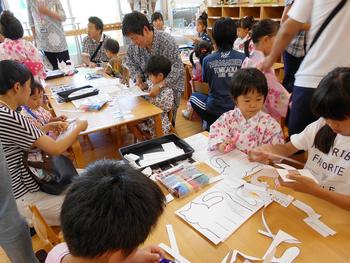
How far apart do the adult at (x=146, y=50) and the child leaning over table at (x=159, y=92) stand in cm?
4

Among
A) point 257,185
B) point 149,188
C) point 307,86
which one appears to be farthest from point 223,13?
point 149,188

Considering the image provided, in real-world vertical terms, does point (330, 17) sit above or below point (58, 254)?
above

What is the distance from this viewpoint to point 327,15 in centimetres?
126

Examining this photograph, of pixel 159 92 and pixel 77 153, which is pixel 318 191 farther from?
pixel 159 92

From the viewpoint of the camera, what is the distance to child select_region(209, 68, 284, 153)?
1536 mm

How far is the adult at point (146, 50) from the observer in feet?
7.80

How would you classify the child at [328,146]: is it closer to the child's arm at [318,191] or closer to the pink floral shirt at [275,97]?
the child's arm at [318,191]

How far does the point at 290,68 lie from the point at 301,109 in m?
1.48

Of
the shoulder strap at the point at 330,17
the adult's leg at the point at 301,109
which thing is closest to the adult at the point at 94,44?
the adult's leg at the point at 301,109

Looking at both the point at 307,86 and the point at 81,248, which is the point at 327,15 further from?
the point at 81,248

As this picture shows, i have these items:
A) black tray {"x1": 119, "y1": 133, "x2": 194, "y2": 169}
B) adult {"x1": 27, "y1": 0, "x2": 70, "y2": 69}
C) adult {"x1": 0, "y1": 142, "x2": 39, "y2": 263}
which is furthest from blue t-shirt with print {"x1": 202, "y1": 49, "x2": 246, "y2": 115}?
adult {"x1": 27, "y1": 0, "x2": 70, "y2": 69}

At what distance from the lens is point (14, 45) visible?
9.56 feet

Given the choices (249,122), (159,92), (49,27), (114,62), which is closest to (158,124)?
(159,92)

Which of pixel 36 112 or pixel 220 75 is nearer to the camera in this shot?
pixel 36 112
